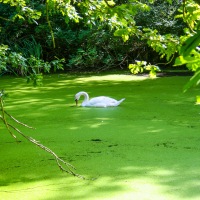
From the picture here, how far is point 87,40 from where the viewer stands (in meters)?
7.07

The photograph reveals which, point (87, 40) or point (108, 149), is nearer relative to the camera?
point (108, 149)

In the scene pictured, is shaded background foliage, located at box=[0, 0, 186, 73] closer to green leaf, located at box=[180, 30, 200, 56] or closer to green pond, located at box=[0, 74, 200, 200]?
green pond, located at box=[0, 74, 200, 200]

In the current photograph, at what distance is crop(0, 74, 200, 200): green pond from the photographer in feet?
6.05

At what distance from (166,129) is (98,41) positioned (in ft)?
13.8

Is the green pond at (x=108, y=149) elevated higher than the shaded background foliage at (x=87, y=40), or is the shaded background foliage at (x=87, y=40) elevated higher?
the shaded background foliage at (x=87, y=40)

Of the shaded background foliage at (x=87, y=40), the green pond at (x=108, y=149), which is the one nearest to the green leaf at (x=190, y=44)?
the green pond at (x=108, y=149)

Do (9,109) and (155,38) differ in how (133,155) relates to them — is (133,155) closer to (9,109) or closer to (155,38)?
(155,38)

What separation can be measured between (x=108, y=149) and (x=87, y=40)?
188 inches

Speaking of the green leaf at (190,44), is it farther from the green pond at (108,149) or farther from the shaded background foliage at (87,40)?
the shaded background foliage at (87,40)

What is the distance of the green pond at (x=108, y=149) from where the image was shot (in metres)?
1.84

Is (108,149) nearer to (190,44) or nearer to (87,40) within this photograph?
(190,44)

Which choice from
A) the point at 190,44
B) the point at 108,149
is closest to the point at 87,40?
the point at 108,149

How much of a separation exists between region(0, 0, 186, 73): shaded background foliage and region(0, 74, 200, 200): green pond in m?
2.40

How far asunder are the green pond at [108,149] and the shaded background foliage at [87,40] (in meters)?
2.40
